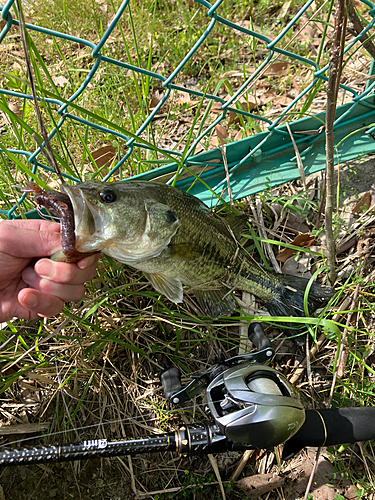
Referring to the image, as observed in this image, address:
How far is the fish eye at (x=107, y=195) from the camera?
1.79m

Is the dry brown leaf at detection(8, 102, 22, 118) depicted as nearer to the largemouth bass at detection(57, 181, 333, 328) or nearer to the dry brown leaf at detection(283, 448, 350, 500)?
the largemouth bass at detection(57, 181, 333, 328)

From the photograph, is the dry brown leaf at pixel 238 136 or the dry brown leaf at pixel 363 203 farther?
the dry brown leaf at pixel 238 136

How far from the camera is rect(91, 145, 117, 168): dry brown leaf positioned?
306 centimetres

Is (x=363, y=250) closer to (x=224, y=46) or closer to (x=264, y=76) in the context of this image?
(x=264, y=76)

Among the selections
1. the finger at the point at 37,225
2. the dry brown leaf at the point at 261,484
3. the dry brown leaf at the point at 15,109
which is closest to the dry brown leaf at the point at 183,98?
Result: the dry brown leaf at the point at 15,109

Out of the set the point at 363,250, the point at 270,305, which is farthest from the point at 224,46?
the point at 270,305

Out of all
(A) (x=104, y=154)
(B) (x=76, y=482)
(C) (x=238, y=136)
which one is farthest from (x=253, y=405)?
(C) (x=238, y=136)

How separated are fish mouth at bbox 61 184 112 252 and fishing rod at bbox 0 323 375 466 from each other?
91 centimetres

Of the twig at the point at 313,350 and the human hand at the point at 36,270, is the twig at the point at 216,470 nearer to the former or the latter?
the twig at the point at 313,350

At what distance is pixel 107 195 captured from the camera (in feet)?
5.88

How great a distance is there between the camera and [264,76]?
3777mm

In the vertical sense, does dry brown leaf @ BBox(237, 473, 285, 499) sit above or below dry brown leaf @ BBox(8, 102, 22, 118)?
below

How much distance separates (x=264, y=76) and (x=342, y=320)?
2416 millimetres

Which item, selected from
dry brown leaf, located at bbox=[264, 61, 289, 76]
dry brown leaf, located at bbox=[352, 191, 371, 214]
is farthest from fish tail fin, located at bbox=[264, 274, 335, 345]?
dry brown leaf, located at bbox=[264, 61, 289, 76]
